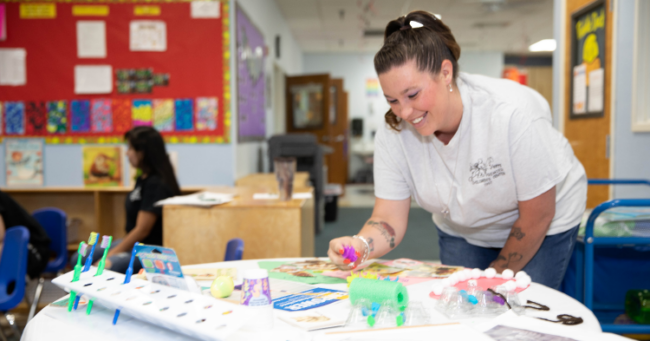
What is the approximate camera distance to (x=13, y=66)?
3.49 metres

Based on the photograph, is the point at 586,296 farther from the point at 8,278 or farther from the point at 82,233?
the point at 82,233

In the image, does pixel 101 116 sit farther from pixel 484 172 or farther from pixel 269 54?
pixel 484 172

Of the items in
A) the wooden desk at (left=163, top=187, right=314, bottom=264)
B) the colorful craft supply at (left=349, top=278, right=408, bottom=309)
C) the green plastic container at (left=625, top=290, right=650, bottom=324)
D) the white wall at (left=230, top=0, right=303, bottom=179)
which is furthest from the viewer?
the white wall at (left=230, top=0, right=303, bottom=179)

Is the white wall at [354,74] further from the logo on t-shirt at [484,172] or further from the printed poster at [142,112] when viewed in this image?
the logo on t-shirt at [484,172]

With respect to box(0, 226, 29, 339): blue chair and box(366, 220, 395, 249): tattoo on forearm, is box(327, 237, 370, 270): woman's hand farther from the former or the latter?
box(0, 226, 29, 339): blue chair

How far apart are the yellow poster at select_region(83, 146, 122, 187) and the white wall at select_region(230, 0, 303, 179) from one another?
83cm

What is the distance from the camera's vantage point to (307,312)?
95 cm

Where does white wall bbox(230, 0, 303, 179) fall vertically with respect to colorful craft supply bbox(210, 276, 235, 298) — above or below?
above

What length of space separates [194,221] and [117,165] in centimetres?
160

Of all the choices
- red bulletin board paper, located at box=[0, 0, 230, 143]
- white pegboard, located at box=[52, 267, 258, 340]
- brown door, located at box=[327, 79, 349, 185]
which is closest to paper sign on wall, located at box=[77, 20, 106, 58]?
red bulletin board paper, located at box=[0, 0, 230, 143]

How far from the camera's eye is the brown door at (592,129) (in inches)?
110

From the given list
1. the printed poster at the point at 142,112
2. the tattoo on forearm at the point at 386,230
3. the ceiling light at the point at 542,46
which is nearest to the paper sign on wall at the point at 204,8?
the printed poster at the point at 142,112

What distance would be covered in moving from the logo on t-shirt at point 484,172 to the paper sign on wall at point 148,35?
276cm

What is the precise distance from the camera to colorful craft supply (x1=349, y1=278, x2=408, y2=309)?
2.98 feet
